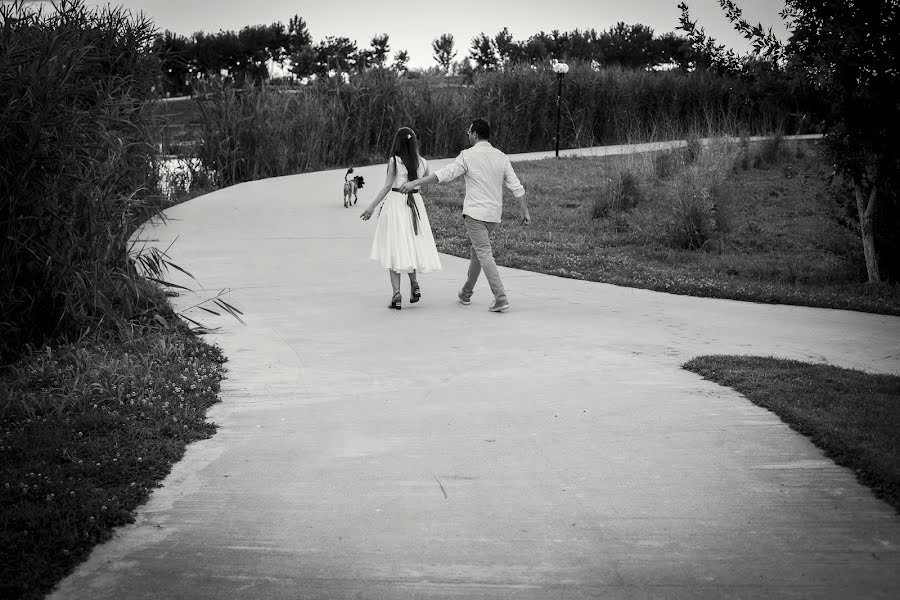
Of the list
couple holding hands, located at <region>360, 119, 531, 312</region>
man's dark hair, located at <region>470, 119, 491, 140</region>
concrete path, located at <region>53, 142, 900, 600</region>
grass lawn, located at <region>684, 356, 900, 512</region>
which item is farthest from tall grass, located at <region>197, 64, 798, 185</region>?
grass lawn, located at <region>684, 356, 900, 512</region>

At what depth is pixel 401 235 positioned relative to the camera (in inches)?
378

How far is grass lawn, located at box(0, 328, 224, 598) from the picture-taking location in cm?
405

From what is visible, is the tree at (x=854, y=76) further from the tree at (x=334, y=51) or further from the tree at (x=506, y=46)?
the tree at (x=506, y=46)

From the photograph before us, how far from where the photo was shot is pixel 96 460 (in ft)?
16.6

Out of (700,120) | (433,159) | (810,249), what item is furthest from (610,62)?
(810,249)

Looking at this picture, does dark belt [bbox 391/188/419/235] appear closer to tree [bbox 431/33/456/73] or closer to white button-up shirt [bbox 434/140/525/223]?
white button-up shirt [bbox 434/140/525/223]

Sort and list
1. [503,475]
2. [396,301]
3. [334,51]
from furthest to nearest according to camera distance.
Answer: [334,51]
[396,301]
[503,475]

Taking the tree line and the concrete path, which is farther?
the tree line

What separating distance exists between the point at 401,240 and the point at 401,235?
0.05 m

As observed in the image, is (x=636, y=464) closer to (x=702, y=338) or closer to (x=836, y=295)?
(x=702, y=338)

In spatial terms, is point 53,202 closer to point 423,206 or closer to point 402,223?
point 402,223

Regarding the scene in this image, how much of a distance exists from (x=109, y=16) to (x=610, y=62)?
2898 inches

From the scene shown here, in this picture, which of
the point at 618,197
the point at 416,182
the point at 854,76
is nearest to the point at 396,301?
the point at 416,182

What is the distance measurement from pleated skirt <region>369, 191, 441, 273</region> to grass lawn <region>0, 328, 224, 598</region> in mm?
2419
